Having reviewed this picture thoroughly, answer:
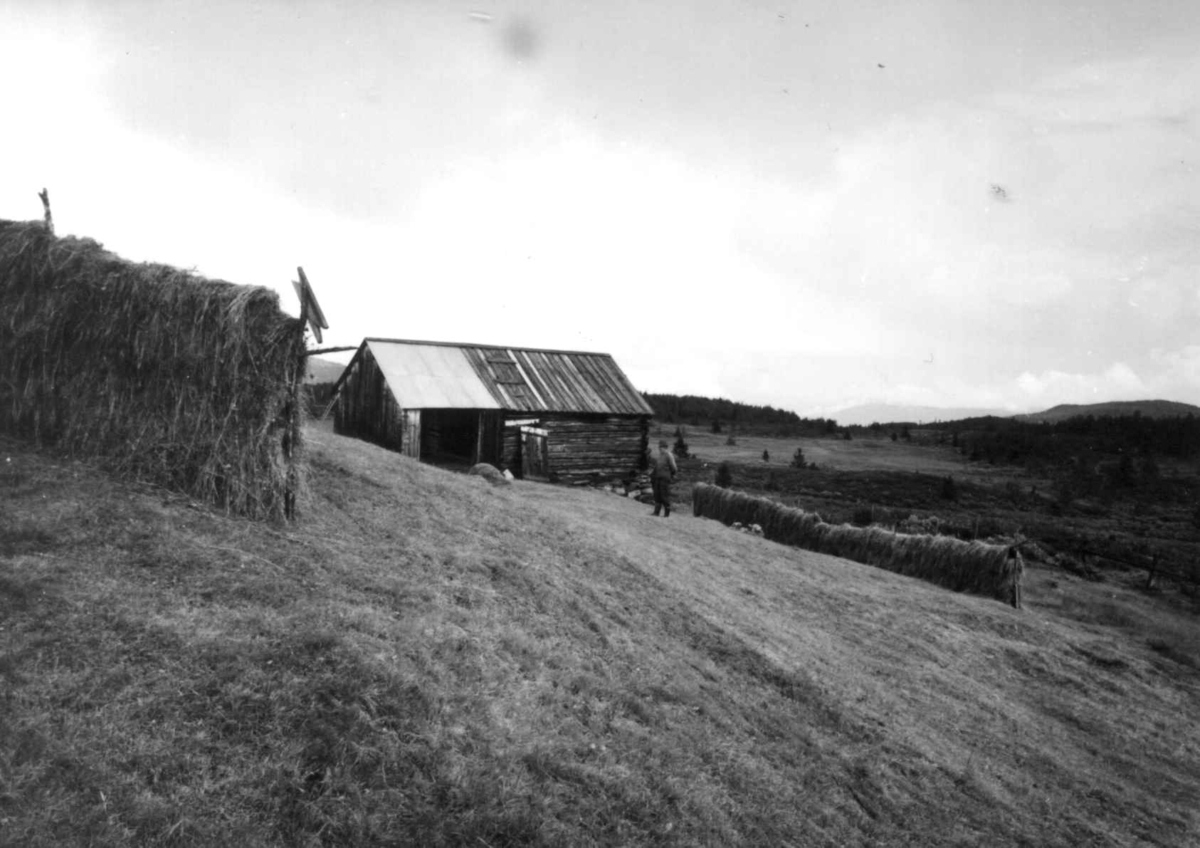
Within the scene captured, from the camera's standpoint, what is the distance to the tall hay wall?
8109 millimetres

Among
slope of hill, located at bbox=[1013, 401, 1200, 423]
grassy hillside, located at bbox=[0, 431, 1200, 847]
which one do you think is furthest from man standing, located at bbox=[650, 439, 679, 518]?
slope of hill, located at bbox=[1013, 401, 1200, 423]

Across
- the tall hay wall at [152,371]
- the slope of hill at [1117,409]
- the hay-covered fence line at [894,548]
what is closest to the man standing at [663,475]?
the hay-covered fence line at [894,548]

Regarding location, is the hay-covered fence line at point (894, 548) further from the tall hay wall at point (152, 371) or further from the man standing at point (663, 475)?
the tall hay wall at point (152, 371)

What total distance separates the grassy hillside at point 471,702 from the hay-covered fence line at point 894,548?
5.35 metres

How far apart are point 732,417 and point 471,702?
Answer: 85686 mm

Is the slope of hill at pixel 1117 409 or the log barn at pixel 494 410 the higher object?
the slope of hill at pixel 1117 409

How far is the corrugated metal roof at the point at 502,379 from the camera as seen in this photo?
24.1 metres

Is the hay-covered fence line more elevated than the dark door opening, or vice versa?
the dark door opening

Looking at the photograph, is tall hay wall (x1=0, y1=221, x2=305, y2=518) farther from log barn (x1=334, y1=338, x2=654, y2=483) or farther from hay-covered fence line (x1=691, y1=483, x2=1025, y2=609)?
hay-covered fence line (x1=691, y1=483, x2=1025, y2=609)

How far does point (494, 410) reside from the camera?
80.0 feet

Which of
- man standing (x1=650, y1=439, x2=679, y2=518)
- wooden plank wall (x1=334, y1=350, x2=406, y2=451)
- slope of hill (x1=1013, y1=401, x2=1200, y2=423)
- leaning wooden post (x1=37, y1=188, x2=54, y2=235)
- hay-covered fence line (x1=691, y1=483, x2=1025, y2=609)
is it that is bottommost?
hay-covered fence line (x1=691, y1=483, x2=1025, y2=609)

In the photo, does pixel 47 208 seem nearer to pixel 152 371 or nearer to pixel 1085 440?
pixel 152 371

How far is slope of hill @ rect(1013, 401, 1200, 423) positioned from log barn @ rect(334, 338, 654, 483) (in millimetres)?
98518

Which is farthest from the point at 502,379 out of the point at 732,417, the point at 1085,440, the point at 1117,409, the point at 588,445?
the point at 1117,409
